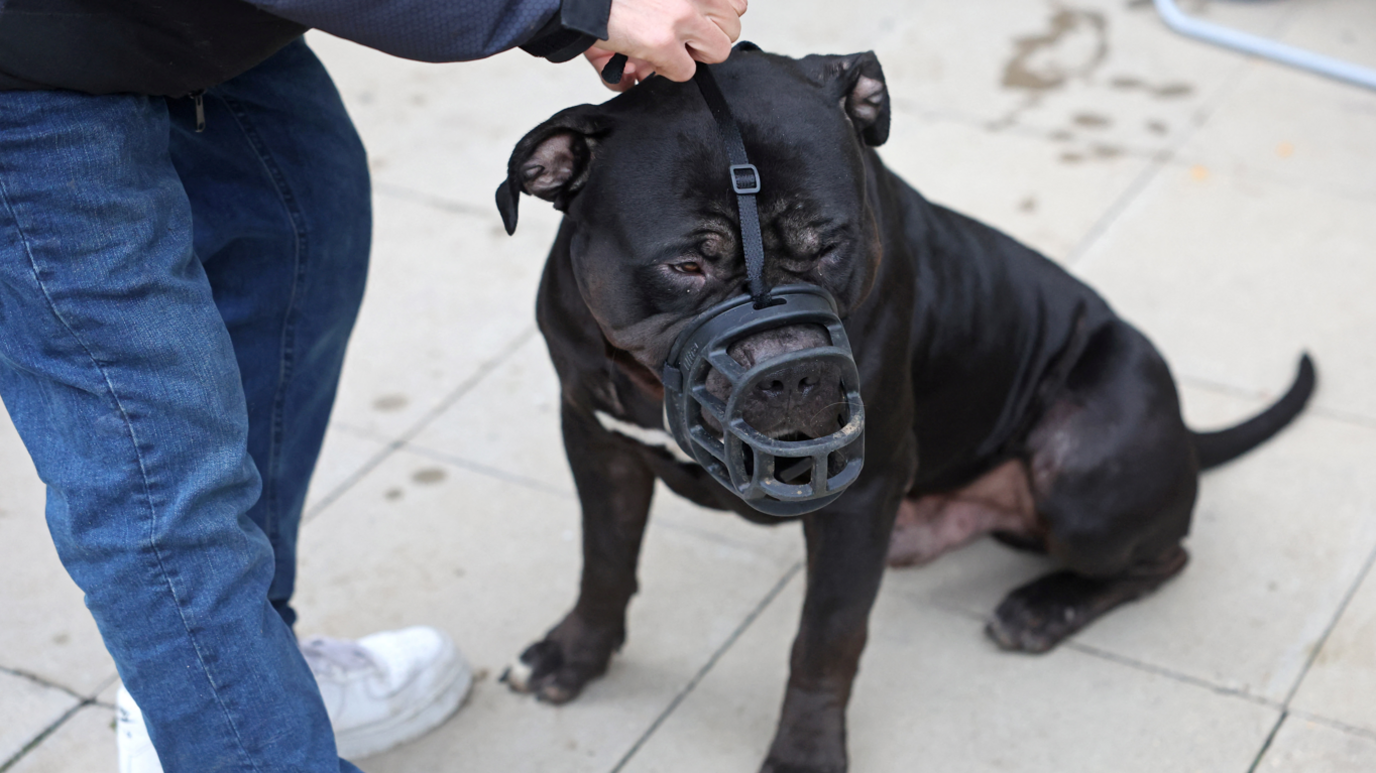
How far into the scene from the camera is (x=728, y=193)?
1.87 metres

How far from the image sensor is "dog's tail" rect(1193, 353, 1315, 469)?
3.18 m

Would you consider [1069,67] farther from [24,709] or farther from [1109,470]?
[24,709]

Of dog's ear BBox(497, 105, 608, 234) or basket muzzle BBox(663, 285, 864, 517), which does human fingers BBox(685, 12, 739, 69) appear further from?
basket muzzle BBox(663, 285, 864, 517)

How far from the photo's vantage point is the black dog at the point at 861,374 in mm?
1902

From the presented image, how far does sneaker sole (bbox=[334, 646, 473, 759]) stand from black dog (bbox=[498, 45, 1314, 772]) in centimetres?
13

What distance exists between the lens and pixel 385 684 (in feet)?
8.61

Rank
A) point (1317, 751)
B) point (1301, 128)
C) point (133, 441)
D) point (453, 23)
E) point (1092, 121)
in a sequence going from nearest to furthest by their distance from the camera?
point (453, 23) → point (133, 441) → point (1317, 751) → point (1301, 128) → point (1092, 121)


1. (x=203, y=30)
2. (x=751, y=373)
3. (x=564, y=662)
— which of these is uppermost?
(x=203, y=30)

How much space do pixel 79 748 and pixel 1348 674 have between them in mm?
2640

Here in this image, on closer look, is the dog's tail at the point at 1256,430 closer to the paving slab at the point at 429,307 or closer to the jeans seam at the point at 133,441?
the paving slab at the point at 429,307

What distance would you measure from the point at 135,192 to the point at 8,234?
0.17 metres

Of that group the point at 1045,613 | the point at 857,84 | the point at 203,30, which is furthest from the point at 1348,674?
the point at 203,30

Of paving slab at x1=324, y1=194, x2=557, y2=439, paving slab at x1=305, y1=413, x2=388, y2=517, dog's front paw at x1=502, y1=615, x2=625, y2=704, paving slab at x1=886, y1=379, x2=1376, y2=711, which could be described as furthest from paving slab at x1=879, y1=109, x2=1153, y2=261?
dog's front paw at x1=502, y1=615, x2=625, y2=704

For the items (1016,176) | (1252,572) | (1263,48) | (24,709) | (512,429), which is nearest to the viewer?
(24,709)
